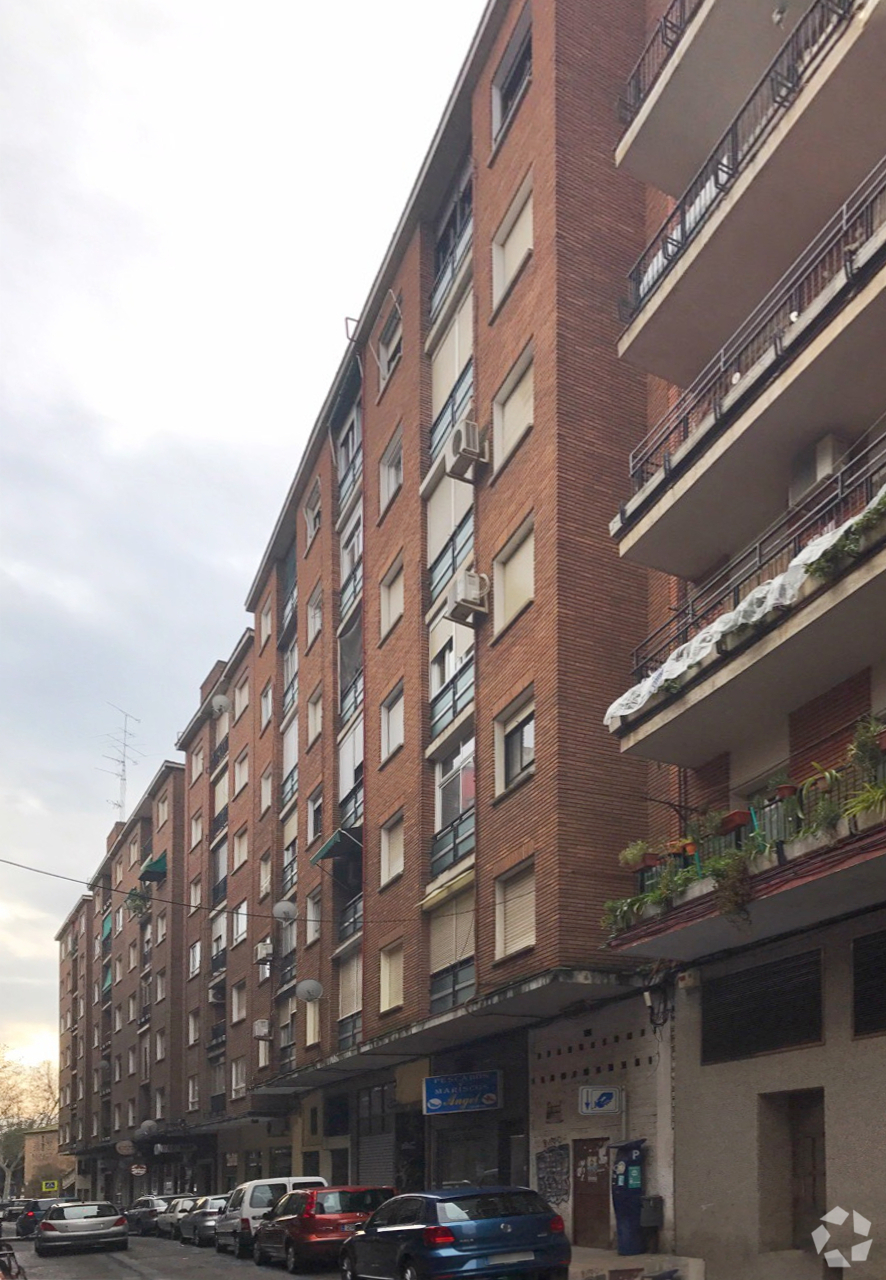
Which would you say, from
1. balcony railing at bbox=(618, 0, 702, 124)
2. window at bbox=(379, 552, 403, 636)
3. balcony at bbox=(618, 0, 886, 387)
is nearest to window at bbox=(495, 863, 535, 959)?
balcony at bbox=(618, 0, 886, 387)

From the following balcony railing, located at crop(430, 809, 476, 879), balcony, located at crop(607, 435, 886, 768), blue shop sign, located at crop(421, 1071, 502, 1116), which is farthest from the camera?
balcony railing, located at crop(430, 809, 476, 879)

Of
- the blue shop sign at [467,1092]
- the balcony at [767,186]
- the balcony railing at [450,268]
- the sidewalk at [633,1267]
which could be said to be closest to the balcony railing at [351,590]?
the balcony railing at [450,268]

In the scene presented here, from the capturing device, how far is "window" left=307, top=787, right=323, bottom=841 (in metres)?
35.7

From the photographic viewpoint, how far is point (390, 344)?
104 feet

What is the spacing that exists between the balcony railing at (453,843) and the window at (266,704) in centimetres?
1795

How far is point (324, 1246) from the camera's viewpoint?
22000 millimetres

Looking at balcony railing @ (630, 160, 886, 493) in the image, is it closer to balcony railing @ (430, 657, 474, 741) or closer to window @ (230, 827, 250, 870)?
balcony railing @ (430, 657, 474, 741)

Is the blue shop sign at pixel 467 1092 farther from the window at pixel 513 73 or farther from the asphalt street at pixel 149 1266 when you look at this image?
the window at pixel 513 73

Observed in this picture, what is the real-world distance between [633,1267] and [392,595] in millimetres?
16076

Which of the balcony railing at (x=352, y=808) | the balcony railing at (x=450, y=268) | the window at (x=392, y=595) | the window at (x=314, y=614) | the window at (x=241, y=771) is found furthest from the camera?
the window at (x=241, y=771)

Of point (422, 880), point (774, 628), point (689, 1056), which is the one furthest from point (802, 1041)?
point (422, 880)

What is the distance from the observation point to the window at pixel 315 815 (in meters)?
35.7

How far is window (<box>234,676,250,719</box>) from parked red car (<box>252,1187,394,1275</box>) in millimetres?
26057

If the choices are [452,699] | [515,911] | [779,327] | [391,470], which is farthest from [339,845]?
[779,327]
